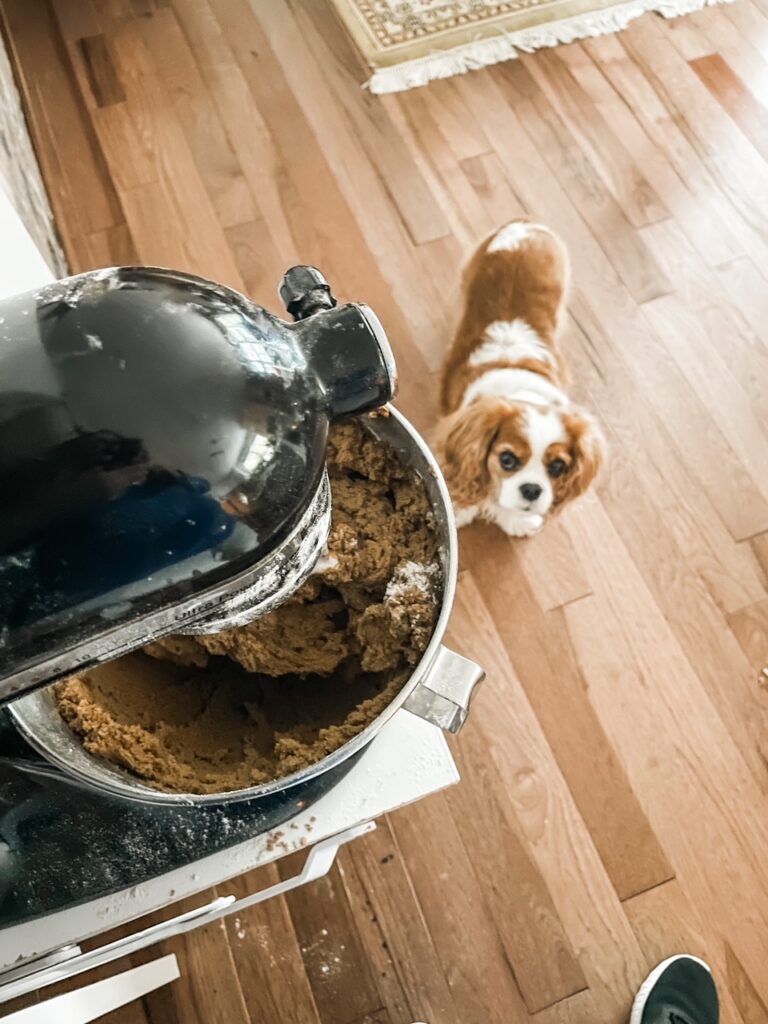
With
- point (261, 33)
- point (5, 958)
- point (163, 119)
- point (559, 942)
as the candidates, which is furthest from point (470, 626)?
point (261, 33)

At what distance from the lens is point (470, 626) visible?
4.03 feet

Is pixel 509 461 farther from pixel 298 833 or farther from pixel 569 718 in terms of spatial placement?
pixel 298 833

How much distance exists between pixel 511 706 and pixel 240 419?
1009 millimetres

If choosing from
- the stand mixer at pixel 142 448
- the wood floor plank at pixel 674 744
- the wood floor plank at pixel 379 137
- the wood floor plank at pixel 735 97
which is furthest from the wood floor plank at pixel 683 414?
the stand mixer at pixel 142 448

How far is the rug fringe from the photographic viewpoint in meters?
1.67

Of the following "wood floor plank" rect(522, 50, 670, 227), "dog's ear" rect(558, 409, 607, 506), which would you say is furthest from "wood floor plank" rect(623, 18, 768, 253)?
"dog's ear" rect(558, 409, 607, 506)

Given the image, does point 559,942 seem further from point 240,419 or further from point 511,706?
point 240,419

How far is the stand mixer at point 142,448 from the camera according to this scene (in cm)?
25

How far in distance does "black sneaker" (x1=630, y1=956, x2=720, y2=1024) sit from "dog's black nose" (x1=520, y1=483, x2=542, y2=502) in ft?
2.21

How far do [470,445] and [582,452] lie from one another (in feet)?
0.54

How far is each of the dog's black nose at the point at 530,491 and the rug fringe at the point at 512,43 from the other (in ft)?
3.40

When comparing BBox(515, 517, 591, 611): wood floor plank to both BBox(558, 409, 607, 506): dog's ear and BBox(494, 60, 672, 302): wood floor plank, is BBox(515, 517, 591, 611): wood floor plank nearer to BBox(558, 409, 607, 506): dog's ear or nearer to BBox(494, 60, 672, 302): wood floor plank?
BBox(558, 409, 607, 506): dog's ear

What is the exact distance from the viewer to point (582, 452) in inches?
44.2

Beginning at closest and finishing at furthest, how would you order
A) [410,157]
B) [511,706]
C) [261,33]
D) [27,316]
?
[27,316] < [511,706] < [410,157] < [261,33]
